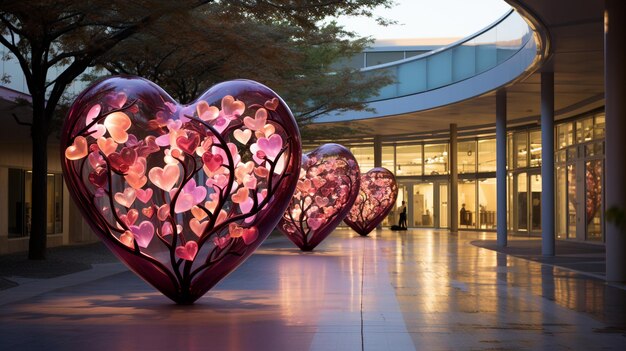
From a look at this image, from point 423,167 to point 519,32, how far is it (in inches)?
1122

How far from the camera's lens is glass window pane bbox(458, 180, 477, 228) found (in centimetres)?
4960

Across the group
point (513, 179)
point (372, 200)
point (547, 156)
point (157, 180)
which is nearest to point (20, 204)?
point (547, 156)

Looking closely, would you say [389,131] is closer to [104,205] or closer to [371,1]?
[371,1]

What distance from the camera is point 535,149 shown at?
42125 millimetres

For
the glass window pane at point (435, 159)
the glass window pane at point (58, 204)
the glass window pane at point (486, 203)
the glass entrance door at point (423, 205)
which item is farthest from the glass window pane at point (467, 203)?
the glass window pane at point (58, 204)

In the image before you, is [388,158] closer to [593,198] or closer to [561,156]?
[561,156]

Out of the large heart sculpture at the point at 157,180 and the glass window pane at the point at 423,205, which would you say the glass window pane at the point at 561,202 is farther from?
the large heart sculpture at the point at 157,180

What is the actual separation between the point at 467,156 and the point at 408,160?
4.69 meters

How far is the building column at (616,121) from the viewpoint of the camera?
1577cm

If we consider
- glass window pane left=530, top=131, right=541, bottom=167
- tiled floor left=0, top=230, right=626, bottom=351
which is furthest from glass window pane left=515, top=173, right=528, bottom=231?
tiled floor left=0, top=230, right=626, bottom=351

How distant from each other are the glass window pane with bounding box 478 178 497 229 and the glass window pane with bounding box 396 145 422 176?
17.0 ft

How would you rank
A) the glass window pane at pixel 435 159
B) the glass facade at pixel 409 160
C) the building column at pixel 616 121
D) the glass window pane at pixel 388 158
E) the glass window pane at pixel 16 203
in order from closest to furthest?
1. the building column at pixel 616 121
2. the glass window pane at pixel 16 203
3. the glass window pane at pixel 435 159
4. the glass facade at pixel 409 160
5. the glass window pane at pixel 388 158

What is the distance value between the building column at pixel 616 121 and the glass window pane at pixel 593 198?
15.0 meters

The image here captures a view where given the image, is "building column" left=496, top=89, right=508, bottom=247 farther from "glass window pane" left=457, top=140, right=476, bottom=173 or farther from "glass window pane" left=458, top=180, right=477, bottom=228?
"glass window pane" left=457, top=140, right=476, bottom=173
